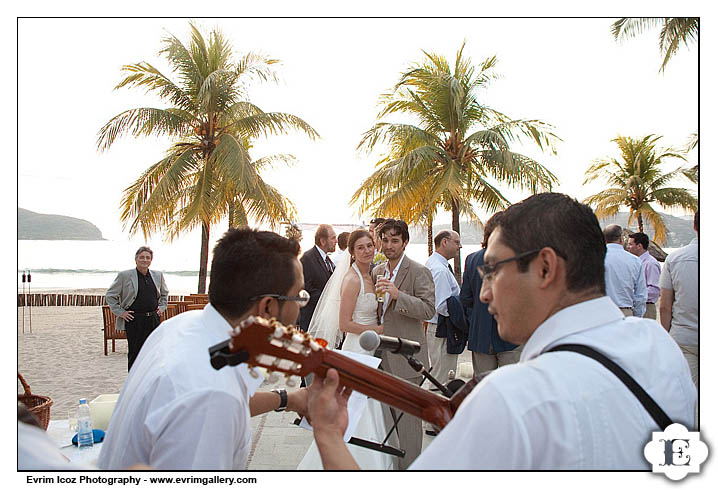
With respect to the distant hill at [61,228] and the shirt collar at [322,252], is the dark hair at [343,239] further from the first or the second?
the distant hill at [61,228]

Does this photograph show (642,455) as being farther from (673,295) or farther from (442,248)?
(442,248)

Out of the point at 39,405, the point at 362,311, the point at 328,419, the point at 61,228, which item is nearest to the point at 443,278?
the point at 362,311

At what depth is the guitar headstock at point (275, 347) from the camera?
1.37 meters

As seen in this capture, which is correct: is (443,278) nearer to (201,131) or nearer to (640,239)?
(640,239)

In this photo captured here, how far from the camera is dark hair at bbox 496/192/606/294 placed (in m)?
1.51

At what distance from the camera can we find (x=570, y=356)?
130 centimetres

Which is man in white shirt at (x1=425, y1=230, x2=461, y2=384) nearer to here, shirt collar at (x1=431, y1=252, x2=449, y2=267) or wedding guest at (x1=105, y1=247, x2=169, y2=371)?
shirt collar at (x1=431, y1=252, x2=449, y2=267)

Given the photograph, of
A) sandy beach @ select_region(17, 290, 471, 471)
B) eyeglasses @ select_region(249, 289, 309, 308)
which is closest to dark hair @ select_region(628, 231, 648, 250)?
sandy beach @ select_region(17, 290, 471, 471)

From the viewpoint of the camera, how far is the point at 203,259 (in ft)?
59.6

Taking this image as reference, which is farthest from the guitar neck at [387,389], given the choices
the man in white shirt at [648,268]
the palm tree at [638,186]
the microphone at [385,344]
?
the palm tree at [638,186]

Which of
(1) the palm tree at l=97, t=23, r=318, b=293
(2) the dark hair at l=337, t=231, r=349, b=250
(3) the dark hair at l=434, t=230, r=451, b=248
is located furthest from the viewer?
(1) the palm tree at l=97, t=23, r=318, b=293

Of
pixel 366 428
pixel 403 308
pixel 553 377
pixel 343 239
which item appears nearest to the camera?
pixel 553 377

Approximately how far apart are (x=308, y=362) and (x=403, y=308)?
3177 millimetres

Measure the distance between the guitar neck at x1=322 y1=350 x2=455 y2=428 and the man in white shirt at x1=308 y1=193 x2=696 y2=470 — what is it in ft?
0.16
